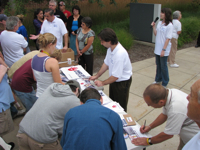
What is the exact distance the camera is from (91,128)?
146cm

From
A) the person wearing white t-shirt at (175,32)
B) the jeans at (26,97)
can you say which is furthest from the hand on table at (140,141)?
the person wearing white t-shirt at (175,32)

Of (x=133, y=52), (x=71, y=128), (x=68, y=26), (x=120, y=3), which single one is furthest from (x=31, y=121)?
(x=120, y=3)

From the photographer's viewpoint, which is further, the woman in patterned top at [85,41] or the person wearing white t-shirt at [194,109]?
the woman in patterned top at [85,41]

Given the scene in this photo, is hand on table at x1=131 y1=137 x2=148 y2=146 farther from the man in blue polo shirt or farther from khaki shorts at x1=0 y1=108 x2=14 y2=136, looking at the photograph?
khaki shorts at x1=0 y1=108 x2=14 y2=136

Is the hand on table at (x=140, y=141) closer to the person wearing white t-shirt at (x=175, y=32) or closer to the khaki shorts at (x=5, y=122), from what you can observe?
the khaki shorts at (x=5, y=122)

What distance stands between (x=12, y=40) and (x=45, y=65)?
173cm

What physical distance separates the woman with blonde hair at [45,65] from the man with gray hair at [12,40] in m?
1.46

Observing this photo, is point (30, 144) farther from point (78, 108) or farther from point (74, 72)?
point (74, 72)

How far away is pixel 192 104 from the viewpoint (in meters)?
1.16

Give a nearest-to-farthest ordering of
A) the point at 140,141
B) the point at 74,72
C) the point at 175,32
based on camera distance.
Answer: the point at 140,141, the point at 74,72, the point at 175,32

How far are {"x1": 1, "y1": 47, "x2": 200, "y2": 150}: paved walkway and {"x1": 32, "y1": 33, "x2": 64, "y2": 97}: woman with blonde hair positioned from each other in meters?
1.42

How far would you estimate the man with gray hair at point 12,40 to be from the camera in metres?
3.70

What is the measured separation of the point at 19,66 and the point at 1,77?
1.89ft

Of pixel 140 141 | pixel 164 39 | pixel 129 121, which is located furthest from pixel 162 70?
pixel 140 141
